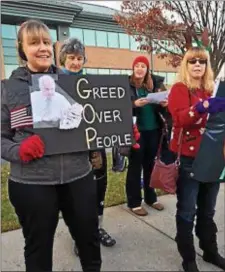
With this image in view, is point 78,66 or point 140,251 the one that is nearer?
point 78,66

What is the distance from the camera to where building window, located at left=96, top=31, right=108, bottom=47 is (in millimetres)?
17292

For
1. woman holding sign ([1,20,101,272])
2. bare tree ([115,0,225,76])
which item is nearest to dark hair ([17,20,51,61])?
woman holding sign ([1,20,101,272])

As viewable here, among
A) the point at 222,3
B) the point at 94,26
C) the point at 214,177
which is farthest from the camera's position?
the point at 94,26

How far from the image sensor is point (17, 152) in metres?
1.61

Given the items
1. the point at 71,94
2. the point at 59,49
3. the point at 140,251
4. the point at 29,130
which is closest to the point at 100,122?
the point at 71,94

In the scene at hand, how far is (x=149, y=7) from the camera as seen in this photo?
258 inches

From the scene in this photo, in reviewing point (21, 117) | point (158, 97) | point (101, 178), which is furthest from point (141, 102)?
point (21, 117)

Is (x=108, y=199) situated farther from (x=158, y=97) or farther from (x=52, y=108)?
(x=52, y=108)

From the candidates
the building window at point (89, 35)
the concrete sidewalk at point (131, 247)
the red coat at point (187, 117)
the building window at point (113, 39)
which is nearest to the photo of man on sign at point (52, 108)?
the red coat at point (187, 117)

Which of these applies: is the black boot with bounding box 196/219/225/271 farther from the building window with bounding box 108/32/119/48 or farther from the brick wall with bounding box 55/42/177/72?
the brick wall with bounding box 55/42/177/72

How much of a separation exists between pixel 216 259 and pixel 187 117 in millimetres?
1171

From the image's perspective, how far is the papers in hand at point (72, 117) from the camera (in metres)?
1.72

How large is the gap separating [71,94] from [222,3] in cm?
580

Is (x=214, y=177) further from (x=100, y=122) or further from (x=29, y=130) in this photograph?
(x=29, y=130)
